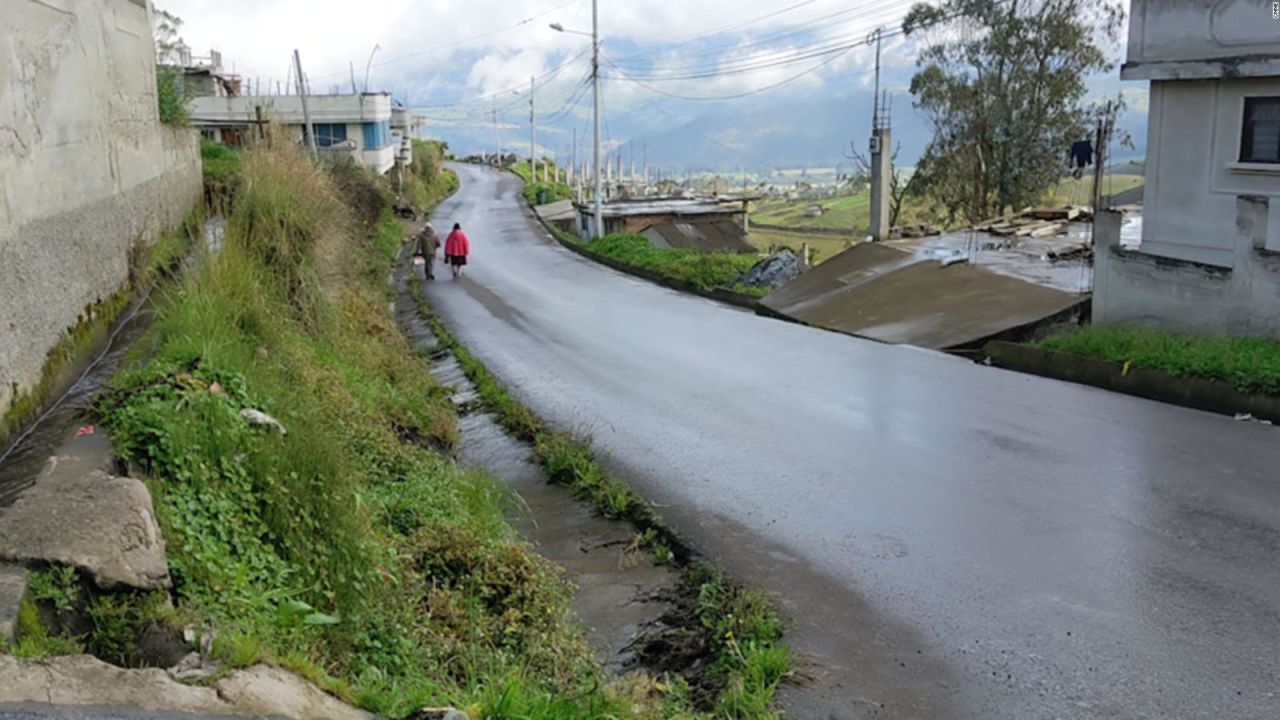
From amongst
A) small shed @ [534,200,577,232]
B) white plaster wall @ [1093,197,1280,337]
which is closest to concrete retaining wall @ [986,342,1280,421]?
white plaster wall @ [1093,197,1280,337]

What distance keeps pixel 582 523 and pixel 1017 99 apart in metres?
34.6

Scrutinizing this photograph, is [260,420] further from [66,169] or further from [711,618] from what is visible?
[711,618]

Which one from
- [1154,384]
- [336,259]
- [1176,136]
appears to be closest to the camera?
[1154,384]

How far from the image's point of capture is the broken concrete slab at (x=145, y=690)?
328 cm

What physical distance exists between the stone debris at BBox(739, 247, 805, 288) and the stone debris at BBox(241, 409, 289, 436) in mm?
19940

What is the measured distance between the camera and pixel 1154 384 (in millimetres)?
13445

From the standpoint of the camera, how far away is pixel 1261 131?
1584cm

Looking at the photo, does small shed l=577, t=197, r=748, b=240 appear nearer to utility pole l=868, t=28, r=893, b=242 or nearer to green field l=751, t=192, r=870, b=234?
utility pole l=868, t=28, r=893, b=242

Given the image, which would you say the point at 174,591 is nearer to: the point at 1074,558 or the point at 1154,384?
the point at 1074,558

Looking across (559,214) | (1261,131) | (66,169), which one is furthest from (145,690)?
(559,214)

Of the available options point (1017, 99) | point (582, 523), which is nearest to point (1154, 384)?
point (582, 523)

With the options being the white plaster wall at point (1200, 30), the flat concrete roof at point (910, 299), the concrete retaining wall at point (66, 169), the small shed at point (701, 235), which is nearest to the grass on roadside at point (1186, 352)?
the flat concrete roof at point (910, 299)

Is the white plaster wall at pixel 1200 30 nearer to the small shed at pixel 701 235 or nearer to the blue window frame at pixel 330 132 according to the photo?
the small shed at pixel 701 235

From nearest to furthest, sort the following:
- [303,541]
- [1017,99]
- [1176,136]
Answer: [303,541] < [1176,136] < [1017,99]
